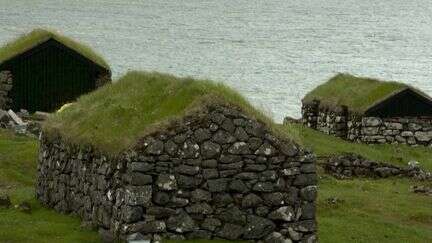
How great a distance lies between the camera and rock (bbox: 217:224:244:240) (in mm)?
19719

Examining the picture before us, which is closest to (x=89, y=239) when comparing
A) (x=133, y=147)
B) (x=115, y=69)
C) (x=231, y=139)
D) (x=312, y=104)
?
(x=133, y=147)

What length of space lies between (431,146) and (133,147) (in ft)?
83.1

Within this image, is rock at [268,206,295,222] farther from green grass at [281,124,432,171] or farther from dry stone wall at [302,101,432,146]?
dry stone wall at [302,101,432,146]

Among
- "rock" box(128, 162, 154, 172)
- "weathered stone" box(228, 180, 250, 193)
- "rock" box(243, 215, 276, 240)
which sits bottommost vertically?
"rock" box(243, 215, 276, 240)

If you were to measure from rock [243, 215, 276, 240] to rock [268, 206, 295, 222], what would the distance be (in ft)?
0.49

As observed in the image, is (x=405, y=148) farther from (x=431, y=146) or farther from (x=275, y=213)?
(x=275, y=213)

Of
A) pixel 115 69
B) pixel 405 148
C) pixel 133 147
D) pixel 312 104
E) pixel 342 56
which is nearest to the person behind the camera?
pixel 133 147

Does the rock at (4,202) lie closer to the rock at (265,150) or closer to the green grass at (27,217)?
the green grass at (27,217)

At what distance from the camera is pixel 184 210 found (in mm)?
19516

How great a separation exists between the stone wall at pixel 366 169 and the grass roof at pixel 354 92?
6829mm

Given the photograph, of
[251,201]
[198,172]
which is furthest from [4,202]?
[251,201]

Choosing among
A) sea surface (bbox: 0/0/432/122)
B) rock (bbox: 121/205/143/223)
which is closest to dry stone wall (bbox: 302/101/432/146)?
sea surface (bbox: 0/0/432/122)

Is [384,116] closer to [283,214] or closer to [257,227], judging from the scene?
[283,214]

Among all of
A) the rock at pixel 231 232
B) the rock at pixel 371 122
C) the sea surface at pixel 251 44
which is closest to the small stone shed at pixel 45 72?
the rock at pixel 371 122
